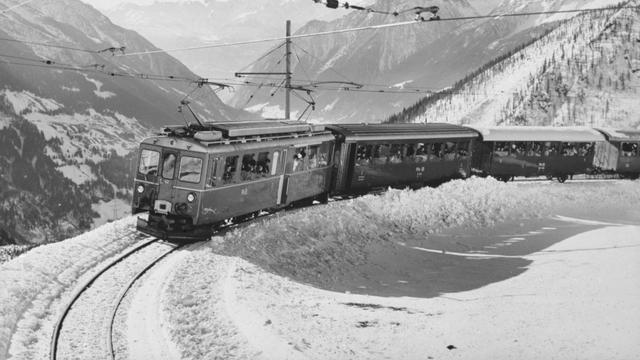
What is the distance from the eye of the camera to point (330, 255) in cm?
2069

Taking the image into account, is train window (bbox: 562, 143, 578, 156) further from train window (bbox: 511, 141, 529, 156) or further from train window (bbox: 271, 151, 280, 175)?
train window (bbox: 271, 151, 280, 175)

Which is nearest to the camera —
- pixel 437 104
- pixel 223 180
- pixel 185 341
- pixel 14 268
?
pixel 185 341

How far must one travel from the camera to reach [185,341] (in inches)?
467

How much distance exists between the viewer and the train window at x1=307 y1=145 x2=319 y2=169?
23.4 metres

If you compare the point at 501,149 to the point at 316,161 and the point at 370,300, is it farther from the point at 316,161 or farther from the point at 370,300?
the point at 370,300

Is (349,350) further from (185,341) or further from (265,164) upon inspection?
(265,164)

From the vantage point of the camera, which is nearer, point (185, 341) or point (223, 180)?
point (185, 341)

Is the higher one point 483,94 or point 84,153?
point 483,94

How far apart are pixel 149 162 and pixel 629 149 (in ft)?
116

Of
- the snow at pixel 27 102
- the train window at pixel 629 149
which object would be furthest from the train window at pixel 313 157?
the snow at pixel 27 102

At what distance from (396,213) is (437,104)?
377 ft

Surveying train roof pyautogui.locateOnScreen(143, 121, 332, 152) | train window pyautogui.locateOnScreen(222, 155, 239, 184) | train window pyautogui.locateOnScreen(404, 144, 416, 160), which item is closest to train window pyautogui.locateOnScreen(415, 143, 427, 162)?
train window pyautogui.locateOnScreen(404, 144, 416, 160)

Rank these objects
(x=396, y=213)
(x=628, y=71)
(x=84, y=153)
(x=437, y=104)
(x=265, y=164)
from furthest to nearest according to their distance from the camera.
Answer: (x=84, y=153) → (x=437, y=104) → (x=628, y=71) → (x=396, y=213) → (x=265, y=164)

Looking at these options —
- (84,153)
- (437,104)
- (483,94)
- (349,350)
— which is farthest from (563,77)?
(84,153)
